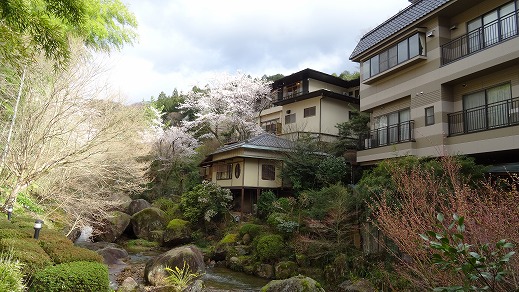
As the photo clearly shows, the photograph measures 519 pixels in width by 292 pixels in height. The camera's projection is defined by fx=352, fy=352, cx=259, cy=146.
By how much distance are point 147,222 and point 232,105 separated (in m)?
12.5

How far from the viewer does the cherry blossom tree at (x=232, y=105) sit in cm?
3017

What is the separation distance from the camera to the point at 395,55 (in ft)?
54.2

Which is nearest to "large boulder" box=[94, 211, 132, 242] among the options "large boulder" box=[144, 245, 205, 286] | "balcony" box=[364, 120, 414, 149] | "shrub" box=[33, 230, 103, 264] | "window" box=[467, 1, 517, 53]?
"large boulder" box=[144, 245, 205, 286]

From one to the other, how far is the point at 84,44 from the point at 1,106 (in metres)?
3.13

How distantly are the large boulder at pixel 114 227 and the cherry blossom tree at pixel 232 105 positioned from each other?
11447 millimetres

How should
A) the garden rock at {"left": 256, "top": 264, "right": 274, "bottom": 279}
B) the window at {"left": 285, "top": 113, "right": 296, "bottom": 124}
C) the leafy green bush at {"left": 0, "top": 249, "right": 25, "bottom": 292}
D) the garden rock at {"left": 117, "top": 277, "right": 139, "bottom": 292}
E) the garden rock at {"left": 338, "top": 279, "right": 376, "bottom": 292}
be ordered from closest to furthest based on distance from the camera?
the leafy green bush at {"left": 0, "top": 249, "right": 25, "bottom": 292} < the garden rock at {"left": 338, "top": 279, "right": 376, "bottom": 292} < the garden rock at {"left": 117, "top": 277, "right": 139, "bottom": 292} < the garden rock at {"left": 256, "top": 264, "right": 274, "bottom": 279} < the window at {"left": 285, "top": 113, "right": 296, "bottom": 124}

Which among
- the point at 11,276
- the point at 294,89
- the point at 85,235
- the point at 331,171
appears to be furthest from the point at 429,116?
the point at 85,235

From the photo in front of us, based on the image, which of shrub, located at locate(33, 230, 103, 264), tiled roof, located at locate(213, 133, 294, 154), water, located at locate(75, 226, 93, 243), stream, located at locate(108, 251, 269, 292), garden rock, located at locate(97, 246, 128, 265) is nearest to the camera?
shrub, located at locate(33, 230, 103, 264)

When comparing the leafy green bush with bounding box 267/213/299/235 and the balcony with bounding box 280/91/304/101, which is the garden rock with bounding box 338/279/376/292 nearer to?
the leafy green bush with bounding box 267/213/299/235

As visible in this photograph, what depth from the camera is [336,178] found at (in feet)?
60.7

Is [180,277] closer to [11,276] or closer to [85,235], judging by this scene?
[11,276]

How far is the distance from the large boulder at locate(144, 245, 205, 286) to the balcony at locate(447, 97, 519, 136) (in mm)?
10994

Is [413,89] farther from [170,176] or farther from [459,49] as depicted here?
[170,176]

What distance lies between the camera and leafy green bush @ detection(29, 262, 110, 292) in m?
6.07
